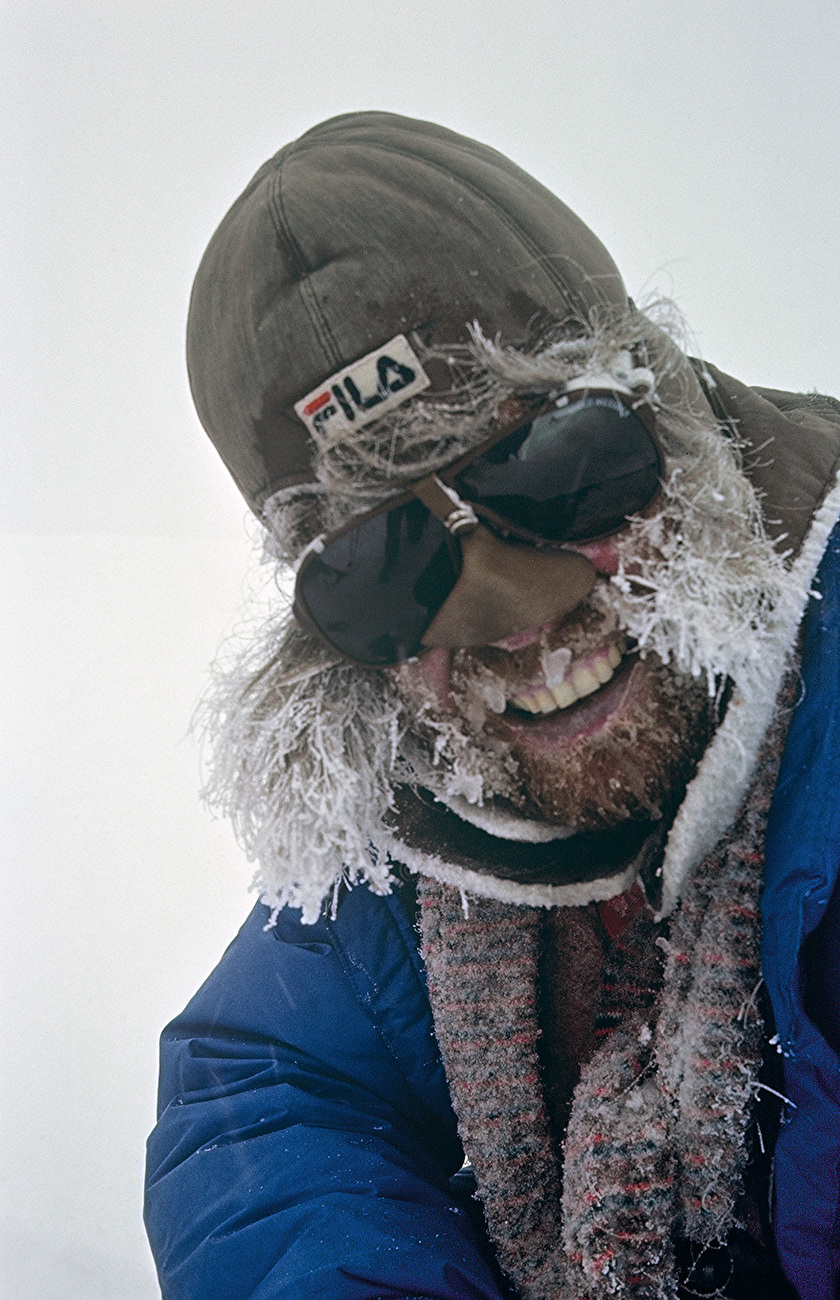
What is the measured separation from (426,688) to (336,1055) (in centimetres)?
72

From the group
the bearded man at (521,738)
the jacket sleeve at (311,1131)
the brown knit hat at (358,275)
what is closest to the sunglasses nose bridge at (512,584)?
the bearded man at (521,738)

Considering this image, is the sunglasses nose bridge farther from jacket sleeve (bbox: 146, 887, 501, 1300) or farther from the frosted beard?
jacket sleeve (bbox: 146, 887, 501, 1300)

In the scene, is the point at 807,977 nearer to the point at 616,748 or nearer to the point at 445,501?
the point at 616,748

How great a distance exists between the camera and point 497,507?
1098 millimetres

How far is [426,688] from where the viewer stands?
50.9 inches

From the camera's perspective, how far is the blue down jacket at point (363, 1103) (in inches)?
36.7

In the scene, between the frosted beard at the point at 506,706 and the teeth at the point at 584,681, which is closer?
the frosted beard at the point at 506,706

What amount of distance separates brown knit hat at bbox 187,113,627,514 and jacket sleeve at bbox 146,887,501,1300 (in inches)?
34.6

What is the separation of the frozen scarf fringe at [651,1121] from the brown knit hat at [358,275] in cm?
65

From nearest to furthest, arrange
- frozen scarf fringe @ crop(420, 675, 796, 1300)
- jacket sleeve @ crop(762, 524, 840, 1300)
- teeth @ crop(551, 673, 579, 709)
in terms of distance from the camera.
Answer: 1. jacket sleeve @ crop(762, 524, 840, 1300)
2. frozen scarf fringe @ crop(420, 675, 796, 1300)
3. teeth @ crop(551, 673, 579, 709)

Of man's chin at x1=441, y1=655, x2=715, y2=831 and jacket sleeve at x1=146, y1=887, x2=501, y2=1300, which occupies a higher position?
man's chin at x1=441, y1=655, x2=715, y2=831

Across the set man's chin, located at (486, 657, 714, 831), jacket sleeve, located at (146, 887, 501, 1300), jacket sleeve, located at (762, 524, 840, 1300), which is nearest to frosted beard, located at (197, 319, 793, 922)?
man's chin, located at (486, 657, 714, 831)

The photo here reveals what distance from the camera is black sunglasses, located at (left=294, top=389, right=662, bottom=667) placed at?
41.4 inches

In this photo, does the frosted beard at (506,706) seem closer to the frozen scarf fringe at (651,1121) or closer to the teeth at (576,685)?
the teeth at (576,685)
